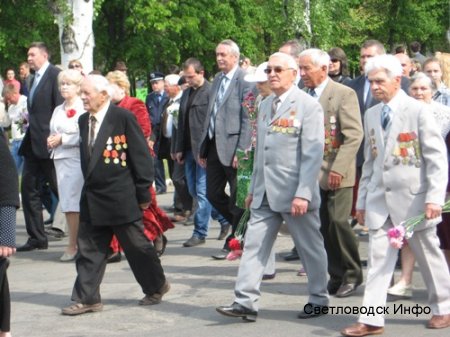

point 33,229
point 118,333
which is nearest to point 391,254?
point 118,333

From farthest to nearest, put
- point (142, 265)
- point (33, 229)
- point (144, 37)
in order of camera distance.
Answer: point (144, 37) < point (33, 229) < point (142, 265)

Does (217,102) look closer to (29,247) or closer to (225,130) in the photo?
(225,130)

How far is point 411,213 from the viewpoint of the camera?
286 inches

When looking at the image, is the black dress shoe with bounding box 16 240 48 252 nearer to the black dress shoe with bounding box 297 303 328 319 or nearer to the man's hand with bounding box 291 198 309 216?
the black dress shoe with bounding box 297 303 328 319

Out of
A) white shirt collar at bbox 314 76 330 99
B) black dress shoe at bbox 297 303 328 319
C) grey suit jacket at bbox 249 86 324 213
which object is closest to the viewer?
grey suit jacket at bbox 249 86 324 213

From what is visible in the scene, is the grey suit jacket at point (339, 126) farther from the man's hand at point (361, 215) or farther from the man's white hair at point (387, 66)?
the man's white hair at point (387, 66)

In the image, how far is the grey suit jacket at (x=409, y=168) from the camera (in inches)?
285

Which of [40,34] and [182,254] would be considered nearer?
[182,254]

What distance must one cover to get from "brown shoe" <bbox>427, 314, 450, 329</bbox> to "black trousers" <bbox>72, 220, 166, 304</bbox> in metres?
2.37

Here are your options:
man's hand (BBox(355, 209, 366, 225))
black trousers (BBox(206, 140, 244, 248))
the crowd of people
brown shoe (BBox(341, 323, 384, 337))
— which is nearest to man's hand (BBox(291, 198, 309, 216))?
the crowd of people

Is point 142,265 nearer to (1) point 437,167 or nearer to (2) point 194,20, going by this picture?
(1) point 437,167

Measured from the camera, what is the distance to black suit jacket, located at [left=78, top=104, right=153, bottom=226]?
28.0 feet

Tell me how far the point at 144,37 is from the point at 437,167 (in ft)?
108

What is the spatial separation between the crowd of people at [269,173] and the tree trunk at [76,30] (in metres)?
6.25
